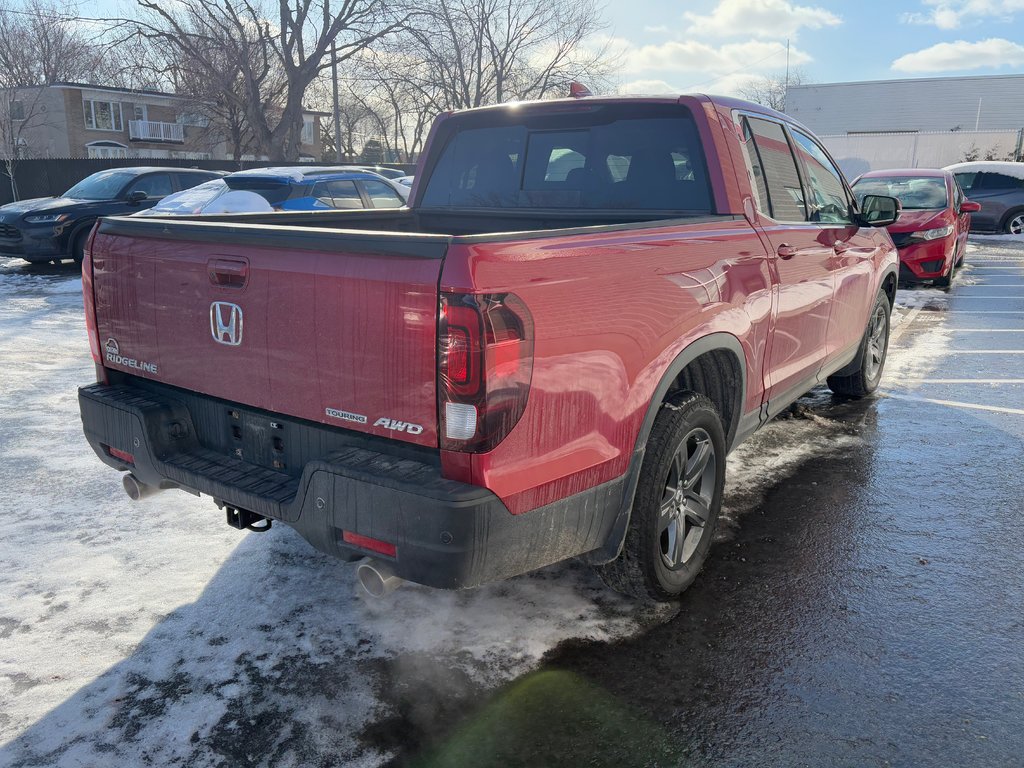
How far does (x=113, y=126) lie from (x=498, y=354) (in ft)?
194

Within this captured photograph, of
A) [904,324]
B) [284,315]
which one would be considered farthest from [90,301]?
[904,324]

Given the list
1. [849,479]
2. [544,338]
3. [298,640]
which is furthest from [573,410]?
[849,479]

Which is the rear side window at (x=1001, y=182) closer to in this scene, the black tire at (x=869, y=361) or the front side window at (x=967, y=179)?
the front side window at (x=967, y=179)

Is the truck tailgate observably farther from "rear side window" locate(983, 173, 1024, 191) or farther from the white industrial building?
the white industrial building

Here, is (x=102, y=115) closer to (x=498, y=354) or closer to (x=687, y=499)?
(x=687, y=499)

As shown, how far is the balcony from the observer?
53.1 meters

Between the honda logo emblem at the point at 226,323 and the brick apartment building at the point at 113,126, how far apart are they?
1888 inches

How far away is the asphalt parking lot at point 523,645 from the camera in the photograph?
2.56 m

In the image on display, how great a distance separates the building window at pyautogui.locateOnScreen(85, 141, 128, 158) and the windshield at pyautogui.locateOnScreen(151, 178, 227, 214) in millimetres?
43434

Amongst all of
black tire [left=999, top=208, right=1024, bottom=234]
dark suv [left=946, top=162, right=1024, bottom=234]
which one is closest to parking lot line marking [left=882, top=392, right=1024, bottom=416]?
dark suv [left=946, top=162, right=1024, bottom=234]

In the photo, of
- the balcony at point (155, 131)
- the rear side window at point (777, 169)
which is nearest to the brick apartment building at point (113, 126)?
the balcony at point (155, 131)

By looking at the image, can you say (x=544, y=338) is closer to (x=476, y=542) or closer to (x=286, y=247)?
(x=476, y=542)

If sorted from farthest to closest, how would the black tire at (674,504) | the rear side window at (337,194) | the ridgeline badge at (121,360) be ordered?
1. the rear side window at (337,194)
2. the ridgeline badge at (121,360)
3. the black tire at (674,504)

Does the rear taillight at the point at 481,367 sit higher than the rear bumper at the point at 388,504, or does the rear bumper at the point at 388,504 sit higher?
the rear taillight at the point at 481,367
